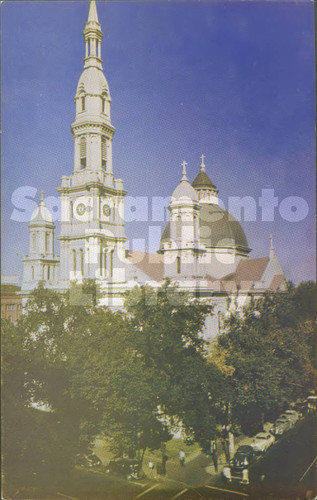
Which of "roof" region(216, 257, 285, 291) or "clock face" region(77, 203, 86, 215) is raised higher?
"clock face" region(77, 203, 86, 215)

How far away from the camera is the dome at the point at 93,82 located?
6.00 m

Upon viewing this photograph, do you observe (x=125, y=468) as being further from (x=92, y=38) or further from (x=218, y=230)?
(x=92, y=38)

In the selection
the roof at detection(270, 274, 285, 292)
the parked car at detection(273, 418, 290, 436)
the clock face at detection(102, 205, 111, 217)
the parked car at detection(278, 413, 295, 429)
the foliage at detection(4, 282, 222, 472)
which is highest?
the clock face at detection(102, 205, 111, 217)

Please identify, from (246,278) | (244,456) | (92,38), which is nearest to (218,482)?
(244,456)

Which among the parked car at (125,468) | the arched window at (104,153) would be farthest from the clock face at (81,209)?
the parked car at (125,468)

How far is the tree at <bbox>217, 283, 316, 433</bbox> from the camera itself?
235 inches

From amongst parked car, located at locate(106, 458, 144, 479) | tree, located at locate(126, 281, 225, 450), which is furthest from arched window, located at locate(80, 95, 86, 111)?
parked car, located at locate(106, 458, 144, 479)

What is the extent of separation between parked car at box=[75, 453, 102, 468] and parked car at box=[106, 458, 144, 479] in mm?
170

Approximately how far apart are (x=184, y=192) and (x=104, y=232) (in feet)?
4.59

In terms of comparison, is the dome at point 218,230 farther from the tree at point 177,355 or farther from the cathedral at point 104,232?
the tree at point 177,355

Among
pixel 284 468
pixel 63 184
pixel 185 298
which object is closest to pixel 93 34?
pixel 63 184

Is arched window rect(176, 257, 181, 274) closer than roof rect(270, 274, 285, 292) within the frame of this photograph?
No

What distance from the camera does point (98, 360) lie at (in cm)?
562

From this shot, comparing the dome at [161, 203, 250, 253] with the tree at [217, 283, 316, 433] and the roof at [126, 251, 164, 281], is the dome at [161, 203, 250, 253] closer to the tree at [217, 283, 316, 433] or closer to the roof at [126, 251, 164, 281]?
the roof at [126, 251, 164, 281]
